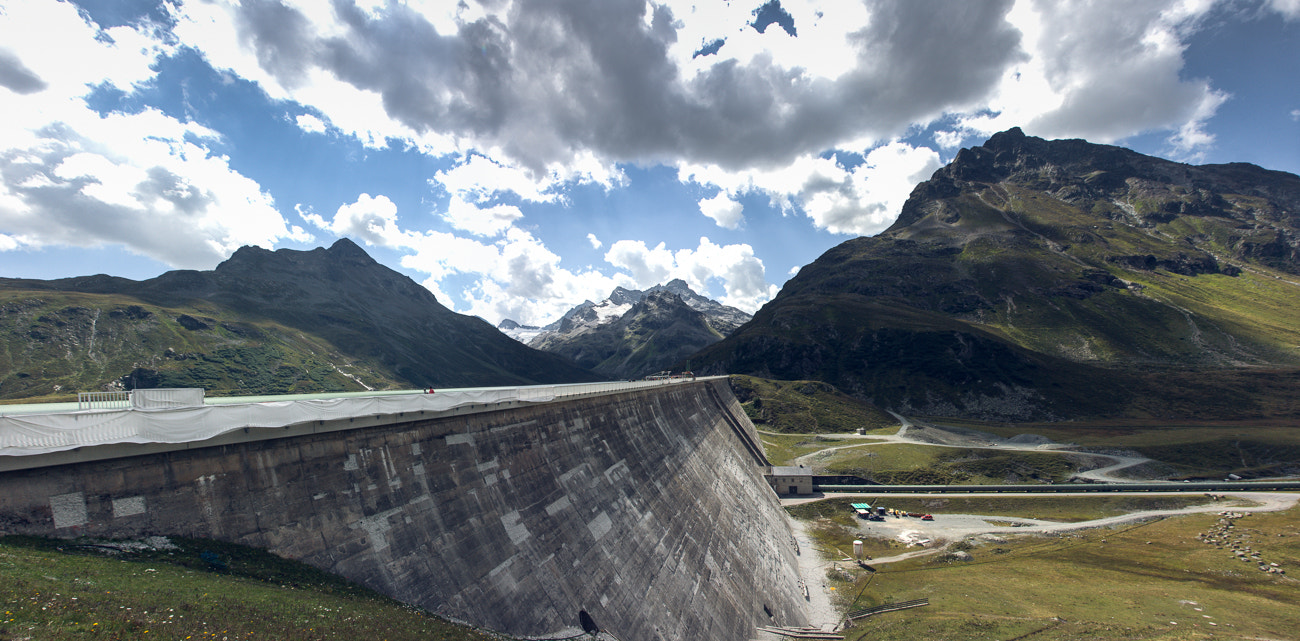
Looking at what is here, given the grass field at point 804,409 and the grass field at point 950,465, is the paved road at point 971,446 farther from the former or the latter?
the grass field at point 804,409

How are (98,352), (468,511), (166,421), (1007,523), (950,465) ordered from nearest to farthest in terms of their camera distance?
(166,421) < (468,511) < (1007,523) < (950,465) < (98,352)

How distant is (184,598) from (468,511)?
38.0 ft

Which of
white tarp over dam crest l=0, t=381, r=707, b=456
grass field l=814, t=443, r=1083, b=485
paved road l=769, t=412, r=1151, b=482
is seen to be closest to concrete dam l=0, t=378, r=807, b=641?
white tarp over dam crest l=0, t=381, r=707, b=456

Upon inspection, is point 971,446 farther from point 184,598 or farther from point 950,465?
point 184,598

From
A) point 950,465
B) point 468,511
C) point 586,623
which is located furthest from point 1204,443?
point 468,511

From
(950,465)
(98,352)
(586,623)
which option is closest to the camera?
(586,623)

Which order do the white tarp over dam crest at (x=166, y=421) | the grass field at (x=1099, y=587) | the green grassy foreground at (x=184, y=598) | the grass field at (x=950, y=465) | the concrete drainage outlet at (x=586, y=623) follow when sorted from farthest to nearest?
1. the grass field at (x=950, y=465)
2. the grass field at (x=1099, y=587)
3. the concrete drainage outlet at (x=586, y=623)
4. the white tarp over dam crest at (x=166, y=421)
5. the green grassy foreground at (x=184, y=598)

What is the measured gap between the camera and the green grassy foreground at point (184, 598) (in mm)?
9828

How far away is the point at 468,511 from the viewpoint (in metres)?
22.8

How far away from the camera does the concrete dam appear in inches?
567

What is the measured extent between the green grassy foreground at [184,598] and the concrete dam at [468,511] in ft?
3.33

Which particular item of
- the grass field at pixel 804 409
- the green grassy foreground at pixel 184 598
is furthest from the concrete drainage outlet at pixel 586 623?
the grass field at pixel 804 409

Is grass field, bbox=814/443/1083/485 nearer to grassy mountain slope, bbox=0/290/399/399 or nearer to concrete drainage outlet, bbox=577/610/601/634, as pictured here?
concrete drainage outlet, bbox=577/610/601/634

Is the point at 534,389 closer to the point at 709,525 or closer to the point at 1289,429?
the point at 709,525
